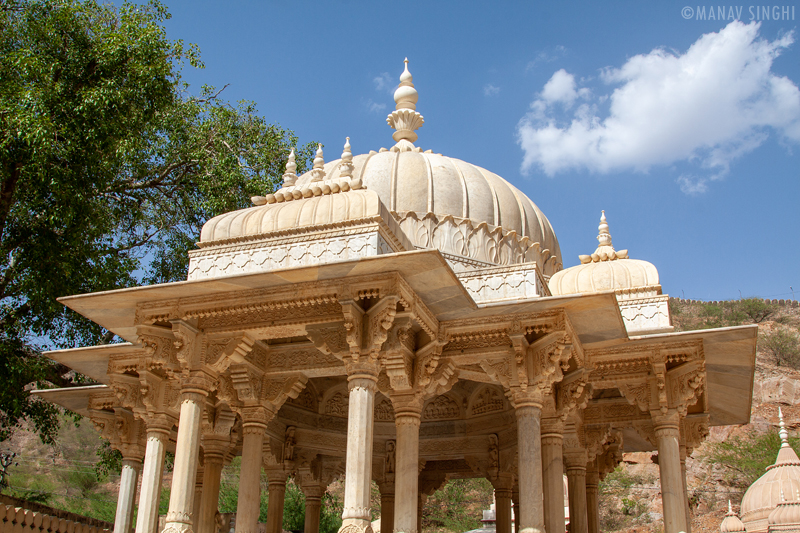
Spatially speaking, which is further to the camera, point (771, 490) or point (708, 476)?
point (708, 476)

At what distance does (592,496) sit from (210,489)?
7992 millimetres

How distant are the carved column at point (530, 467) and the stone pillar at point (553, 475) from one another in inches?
38.6

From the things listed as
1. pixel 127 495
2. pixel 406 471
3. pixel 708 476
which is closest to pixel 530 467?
pixel 406 471

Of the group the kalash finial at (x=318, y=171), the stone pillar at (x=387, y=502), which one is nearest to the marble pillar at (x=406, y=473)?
the kalash finial at (x=318, y=171)

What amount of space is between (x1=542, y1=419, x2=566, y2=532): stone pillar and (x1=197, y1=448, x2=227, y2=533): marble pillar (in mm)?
5477

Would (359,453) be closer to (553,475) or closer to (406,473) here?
(406,473)

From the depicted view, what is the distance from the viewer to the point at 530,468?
10.2 meters

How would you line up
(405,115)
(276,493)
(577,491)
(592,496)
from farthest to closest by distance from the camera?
1. (405,115)
2. (592,496)
3. (276,493)
4. (577,491)

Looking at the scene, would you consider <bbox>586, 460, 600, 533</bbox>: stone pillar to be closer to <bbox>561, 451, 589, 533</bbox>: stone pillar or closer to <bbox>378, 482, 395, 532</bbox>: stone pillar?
<bbox>561, 451, 589, 533</bbox>: stone pillar

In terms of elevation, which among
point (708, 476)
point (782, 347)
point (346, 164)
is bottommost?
point (708, 476)

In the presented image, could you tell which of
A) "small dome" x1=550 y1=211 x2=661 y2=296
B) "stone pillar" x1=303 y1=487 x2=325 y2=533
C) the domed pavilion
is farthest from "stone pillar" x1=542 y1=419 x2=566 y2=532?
"stone pillar" x1=303 y1=487 x2=325 y2=533

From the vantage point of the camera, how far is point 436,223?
1416 cm

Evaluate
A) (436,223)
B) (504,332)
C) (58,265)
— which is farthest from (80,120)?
(504,332)

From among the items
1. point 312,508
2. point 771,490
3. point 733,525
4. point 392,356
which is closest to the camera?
point 392,356
